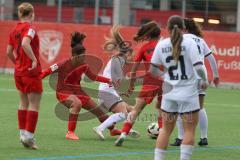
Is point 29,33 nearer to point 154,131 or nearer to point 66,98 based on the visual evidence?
point 66,98

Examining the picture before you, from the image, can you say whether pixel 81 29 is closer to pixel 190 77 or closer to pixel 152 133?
pixel 152 133

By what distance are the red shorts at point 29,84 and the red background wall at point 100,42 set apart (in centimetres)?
1464

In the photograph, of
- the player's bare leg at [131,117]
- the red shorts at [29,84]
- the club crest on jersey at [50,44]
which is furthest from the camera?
the club crest on jersey at [50,44]

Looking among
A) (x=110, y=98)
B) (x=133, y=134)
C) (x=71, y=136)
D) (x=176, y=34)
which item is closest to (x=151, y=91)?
(x=110, y=98)

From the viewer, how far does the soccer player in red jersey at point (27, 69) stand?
1100 centimetres

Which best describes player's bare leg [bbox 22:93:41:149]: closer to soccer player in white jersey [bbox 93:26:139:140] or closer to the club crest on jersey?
soccer player in white jersey [bbox 93:26:139:140]

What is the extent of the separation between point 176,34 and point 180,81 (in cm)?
56

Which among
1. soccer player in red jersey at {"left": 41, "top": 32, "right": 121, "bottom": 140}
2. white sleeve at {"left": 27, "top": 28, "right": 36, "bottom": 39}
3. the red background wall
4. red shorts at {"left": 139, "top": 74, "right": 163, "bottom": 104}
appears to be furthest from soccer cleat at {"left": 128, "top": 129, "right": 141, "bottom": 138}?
the red background wall

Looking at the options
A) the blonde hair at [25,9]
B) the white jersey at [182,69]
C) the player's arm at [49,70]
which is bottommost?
the player's arm at [49,70]

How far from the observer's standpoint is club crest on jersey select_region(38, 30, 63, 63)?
29.2 meters

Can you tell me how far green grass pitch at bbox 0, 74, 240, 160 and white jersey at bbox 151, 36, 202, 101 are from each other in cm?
178

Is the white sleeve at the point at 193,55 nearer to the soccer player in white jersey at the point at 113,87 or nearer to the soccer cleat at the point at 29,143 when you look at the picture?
the soccer cleat at the point at 29,143

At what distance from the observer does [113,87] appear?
13.0 metres

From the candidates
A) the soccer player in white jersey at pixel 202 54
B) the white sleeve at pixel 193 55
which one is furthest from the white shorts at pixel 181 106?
the soccer player in white jersey at pixel 202 54
